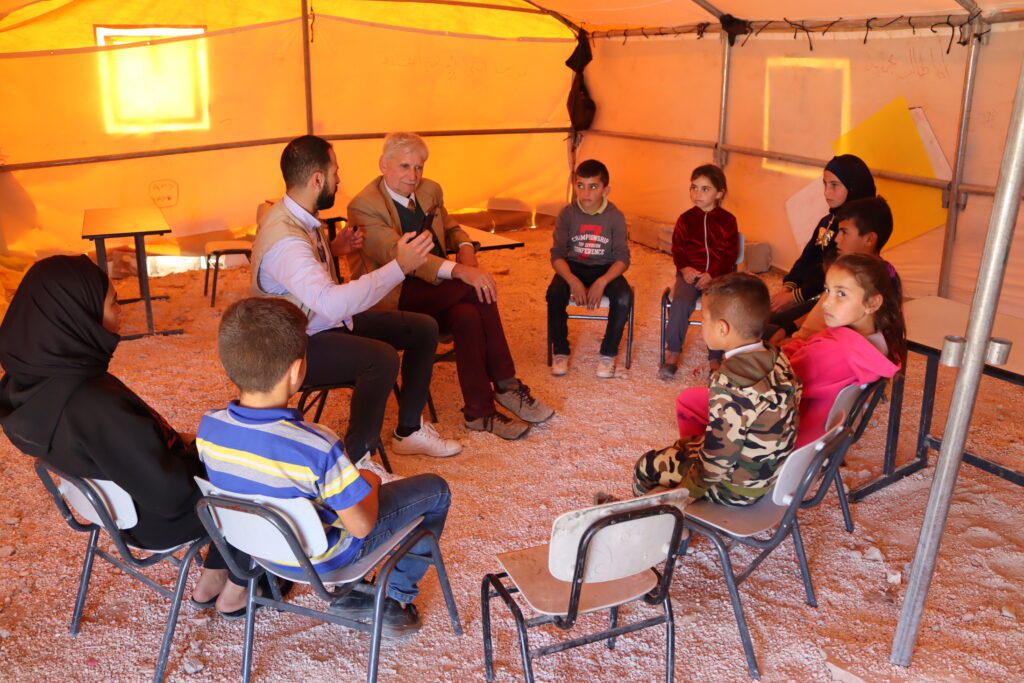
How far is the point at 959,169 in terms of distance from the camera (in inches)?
191

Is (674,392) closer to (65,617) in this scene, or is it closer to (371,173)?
(65,617)

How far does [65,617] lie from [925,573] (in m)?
2.42

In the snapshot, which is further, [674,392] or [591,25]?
[591,25]

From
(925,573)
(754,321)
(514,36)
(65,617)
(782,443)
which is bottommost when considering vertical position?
(65,617)

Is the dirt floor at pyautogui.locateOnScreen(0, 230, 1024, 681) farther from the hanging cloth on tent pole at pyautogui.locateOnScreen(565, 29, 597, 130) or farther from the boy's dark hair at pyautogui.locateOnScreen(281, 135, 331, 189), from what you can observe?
the hanging cloth on tent pole at pyautogui.locateOnScreen(565, 29, 597, 130)

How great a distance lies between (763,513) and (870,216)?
1.82m

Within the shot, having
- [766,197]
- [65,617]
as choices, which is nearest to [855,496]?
[65,617]

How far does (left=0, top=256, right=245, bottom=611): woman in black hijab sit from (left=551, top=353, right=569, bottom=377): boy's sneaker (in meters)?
2.53

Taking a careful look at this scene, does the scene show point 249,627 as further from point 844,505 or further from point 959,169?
point 959,169

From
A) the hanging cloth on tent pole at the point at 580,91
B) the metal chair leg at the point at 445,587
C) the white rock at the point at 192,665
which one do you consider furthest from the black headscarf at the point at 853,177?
the hanging cloth on tent pole at the point at 580,91

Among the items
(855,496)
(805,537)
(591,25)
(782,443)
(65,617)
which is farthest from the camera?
(591,25)

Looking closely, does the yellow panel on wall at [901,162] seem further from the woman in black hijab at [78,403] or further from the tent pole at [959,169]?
the woman in black hijab at [78,403]

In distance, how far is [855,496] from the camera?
3.25 m

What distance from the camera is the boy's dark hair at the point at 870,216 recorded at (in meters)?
3.68
